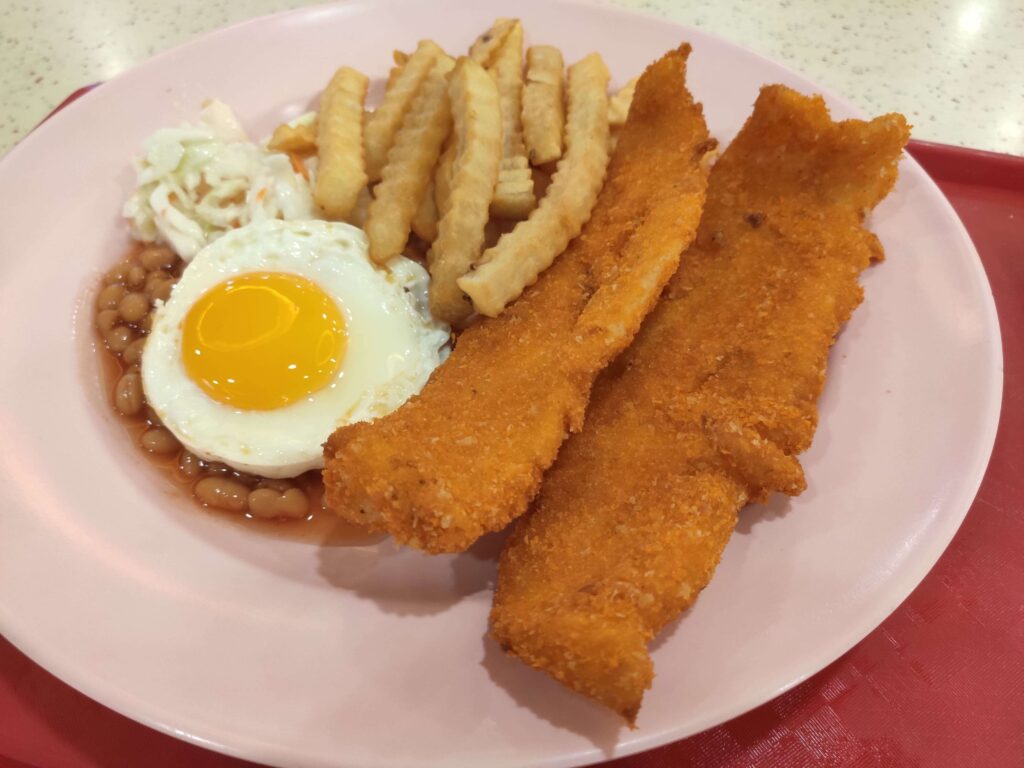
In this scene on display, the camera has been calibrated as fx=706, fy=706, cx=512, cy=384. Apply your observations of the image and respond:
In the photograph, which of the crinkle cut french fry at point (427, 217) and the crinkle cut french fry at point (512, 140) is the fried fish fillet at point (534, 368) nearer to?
the crinkle cut french fry at point (512, 140)

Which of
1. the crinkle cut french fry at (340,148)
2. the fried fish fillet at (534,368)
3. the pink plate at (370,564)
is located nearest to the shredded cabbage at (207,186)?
the pink plate at (370,564)

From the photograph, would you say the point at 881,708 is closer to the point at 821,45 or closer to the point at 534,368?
the point at 534,368

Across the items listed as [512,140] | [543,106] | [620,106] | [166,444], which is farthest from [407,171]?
[166,444]

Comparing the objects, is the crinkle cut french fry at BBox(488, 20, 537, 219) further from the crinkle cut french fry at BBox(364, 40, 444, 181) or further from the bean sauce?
the bean sauce

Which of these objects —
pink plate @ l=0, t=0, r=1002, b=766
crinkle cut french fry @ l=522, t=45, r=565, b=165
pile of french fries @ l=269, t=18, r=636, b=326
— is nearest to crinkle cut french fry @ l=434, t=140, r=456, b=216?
pile of french fries @ l=269, t=18, r=636, b=326

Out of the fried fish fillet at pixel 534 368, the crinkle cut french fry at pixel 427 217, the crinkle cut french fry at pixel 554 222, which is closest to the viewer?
the fried fish fillet at pixel 534 368
